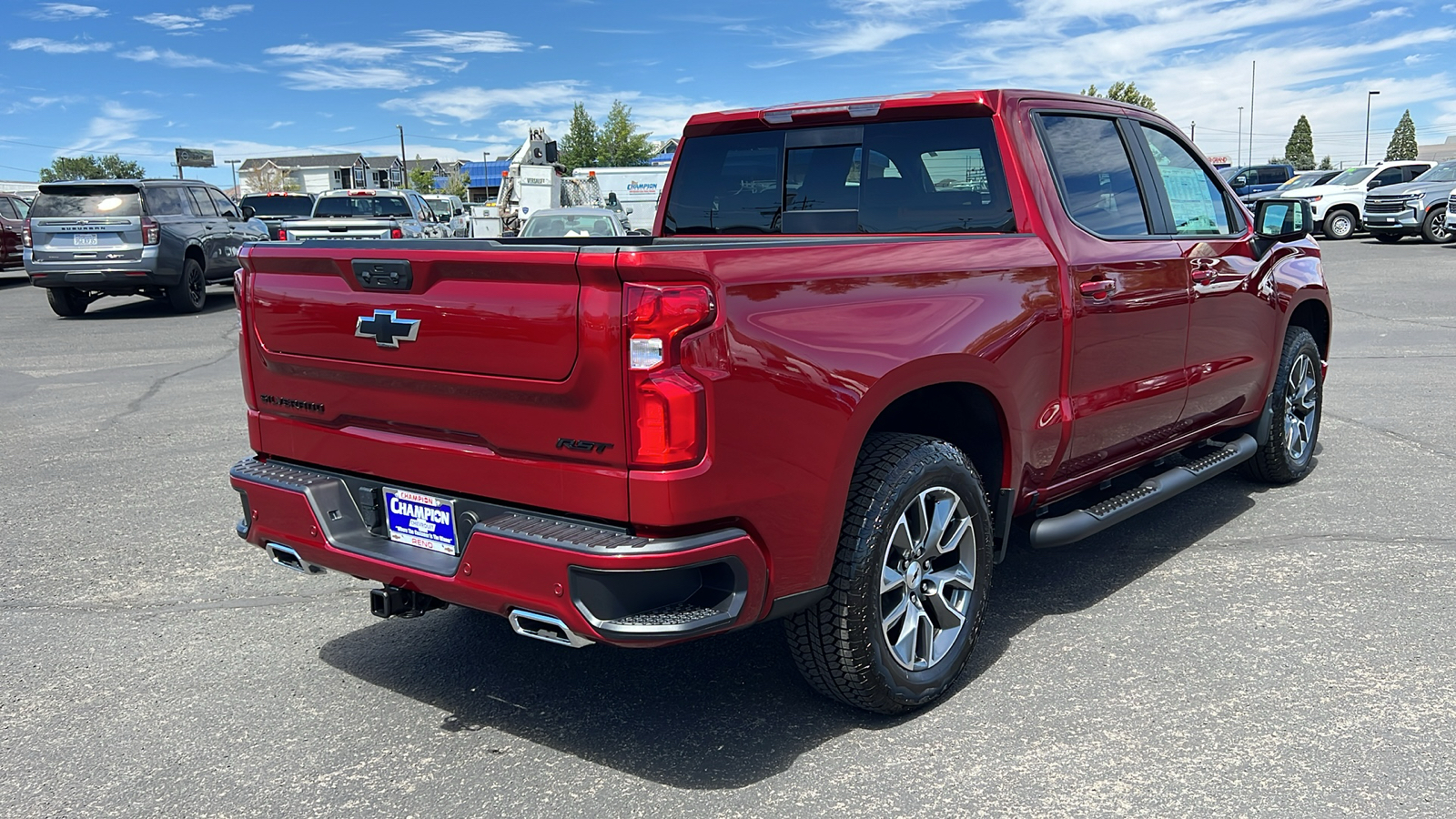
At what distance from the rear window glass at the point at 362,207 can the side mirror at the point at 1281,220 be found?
18625 mm

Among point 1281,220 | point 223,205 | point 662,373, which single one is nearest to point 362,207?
point 223,205

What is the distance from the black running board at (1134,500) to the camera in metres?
4.09

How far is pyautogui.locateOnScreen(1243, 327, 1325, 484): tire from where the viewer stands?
5.86 meters

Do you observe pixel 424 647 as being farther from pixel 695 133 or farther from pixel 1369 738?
pixel 1369 738

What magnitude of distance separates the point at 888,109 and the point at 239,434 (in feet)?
18.0

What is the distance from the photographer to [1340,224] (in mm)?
29609

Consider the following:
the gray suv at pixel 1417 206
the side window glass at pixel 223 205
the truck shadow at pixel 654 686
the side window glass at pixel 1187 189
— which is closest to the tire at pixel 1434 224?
the gray suv at pixel 1417 206

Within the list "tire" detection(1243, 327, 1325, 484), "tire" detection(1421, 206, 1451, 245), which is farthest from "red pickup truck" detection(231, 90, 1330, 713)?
"tire" detection(1421, 206, 1451, 245)

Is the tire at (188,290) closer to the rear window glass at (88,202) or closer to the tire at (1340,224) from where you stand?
the rear window glass at (88,202)

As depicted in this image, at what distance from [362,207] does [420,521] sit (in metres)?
20.2

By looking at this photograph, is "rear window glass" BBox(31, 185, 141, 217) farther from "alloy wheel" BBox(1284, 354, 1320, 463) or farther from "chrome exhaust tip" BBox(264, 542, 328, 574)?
"alloy wheel" BBox(1284, 354, 1320, 463)

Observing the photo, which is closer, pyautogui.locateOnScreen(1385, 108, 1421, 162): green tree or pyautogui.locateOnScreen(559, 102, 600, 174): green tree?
pyautogui.locateOnScreen(559, 102, 600, 174): green tree

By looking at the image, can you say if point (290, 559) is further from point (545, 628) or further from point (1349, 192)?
point (1349, 192)

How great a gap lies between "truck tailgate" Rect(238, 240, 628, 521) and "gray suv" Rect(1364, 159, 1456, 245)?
1100 inches
